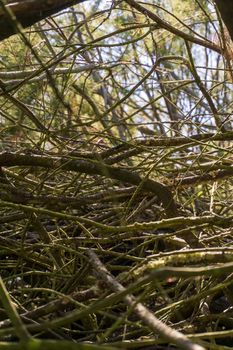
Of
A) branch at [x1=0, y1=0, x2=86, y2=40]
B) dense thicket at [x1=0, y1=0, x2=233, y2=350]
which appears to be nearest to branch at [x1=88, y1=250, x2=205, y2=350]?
dense thicket at [x1=0, y1=0, x2=233, y2=350]

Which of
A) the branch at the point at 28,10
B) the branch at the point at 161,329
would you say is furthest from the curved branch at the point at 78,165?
the branch at the point at 161,329

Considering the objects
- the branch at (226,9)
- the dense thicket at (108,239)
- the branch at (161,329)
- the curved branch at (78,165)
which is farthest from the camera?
the curved branch at (78,165)

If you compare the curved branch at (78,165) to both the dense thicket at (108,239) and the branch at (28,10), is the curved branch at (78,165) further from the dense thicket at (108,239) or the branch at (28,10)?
the branch at (28,10)

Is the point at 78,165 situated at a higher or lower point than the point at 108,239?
higher

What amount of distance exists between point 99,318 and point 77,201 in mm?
277

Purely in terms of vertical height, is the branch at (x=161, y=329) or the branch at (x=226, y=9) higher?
the branch at (x=226, y=9)

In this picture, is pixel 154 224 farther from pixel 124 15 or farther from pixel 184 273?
pixel 124 15

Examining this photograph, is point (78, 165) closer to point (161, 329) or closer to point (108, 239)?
point (108, 239)

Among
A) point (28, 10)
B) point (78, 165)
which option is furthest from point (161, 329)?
point (78, 165)

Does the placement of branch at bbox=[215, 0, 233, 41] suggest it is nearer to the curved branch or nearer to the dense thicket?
the dense thicket

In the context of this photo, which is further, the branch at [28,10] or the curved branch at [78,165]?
the curved branch at [78,165]

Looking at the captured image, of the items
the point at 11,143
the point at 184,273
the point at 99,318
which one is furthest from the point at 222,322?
the point at 11,143

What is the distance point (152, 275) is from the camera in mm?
607

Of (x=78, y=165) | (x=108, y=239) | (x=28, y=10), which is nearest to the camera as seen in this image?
(x=28, y=10)
